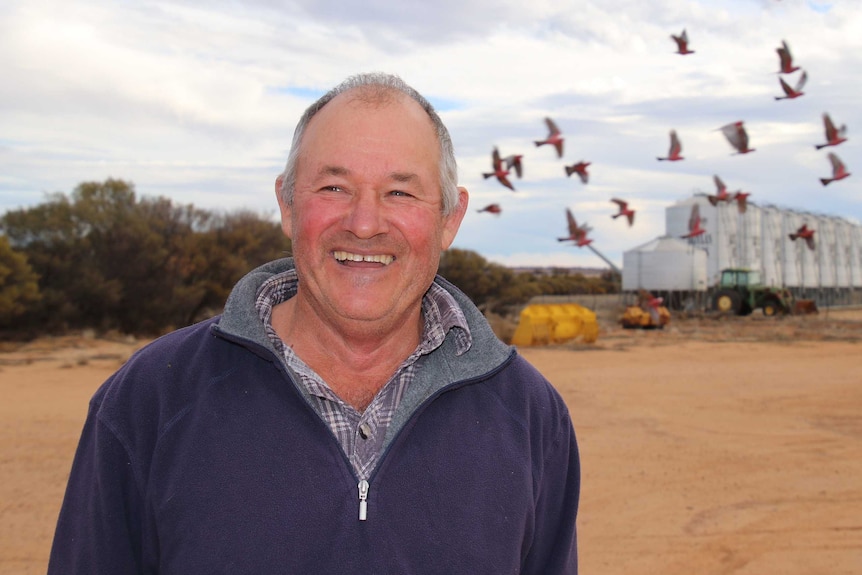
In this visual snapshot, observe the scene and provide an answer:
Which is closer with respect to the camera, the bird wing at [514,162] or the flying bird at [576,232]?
the bird wing at [514,162]

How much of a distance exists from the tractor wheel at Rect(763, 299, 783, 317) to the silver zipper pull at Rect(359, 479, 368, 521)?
1414 inches

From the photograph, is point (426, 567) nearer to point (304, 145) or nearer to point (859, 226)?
point (304, 145)

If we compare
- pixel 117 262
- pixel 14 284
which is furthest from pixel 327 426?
pixel 117 262

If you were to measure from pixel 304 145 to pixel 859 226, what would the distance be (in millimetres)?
73087

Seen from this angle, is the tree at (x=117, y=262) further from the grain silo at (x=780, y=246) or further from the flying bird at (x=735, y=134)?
the grain silo at (x=780, y=246)

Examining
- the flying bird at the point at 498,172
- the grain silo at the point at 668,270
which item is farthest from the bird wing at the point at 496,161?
the grain silo at the point at 668,270

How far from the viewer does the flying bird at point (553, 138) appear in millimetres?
11606

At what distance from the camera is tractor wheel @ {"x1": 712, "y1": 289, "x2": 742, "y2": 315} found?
35.2 m

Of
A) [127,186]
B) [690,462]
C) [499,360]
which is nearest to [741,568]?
[690,462]

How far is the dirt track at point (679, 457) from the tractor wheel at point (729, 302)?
57.6 ft

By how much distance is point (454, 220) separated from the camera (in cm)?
248

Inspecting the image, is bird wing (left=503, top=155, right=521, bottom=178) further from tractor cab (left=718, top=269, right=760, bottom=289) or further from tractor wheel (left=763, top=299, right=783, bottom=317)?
tractor cab (left=718, top=269, right=760, bottom=289)

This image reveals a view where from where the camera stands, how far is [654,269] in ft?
144

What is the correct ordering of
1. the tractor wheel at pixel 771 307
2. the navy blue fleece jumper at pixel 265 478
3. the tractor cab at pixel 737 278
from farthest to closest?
the tractor cab at pixel 737 278 < the tractor wheel at pixel 771 307 < the navy blue fleece jumper at pixel 265 478
